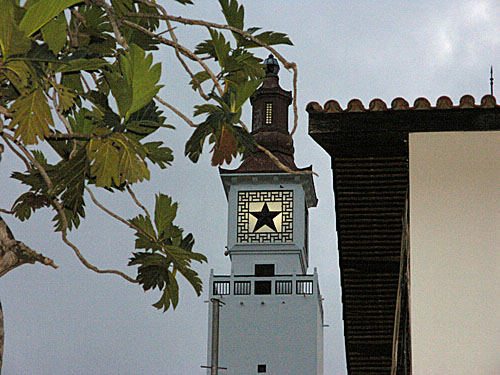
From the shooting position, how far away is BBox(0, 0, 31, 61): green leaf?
2697mm

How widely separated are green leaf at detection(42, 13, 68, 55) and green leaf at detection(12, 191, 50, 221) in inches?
36.0

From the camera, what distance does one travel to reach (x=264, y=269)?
3231cm

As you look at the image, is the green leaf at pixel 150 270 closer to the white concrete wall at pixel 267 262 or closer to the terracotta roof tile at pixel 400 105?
the terracotta roof tile at pixel 400 105

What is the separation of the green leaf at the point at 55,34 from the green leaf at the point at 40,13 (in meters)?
0.10

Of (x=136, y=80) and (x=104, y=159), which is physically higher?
(x=136, y=80)

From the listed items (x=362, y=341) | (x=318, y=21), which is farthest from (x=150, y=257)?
(x=318, y=21)

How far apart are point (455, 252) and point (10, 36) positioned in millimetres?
3240

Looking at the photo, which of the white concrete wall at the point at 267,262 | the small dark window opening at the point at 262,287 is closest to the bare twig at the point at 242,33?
the small dark window opening at the point at 262,287

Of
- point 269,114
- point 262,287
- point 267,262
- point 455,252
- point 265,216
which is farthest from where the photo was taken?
point 269,114

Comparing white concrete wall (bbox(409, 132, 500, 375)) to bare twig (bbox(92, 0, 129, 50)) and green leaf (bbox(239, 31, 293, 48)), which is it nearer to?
green leaf (bbox(239, 31, 293, 48))

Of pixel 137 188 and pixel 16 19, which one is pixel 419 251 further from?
pixel 16 19

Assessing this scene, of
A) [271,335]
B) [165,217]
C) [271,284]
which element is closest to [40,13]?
[165,217]

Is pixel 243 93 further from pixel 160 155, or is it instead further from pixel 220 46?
pixel 160 155

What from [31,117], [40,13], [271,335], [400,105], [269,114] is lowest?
[31,117]
